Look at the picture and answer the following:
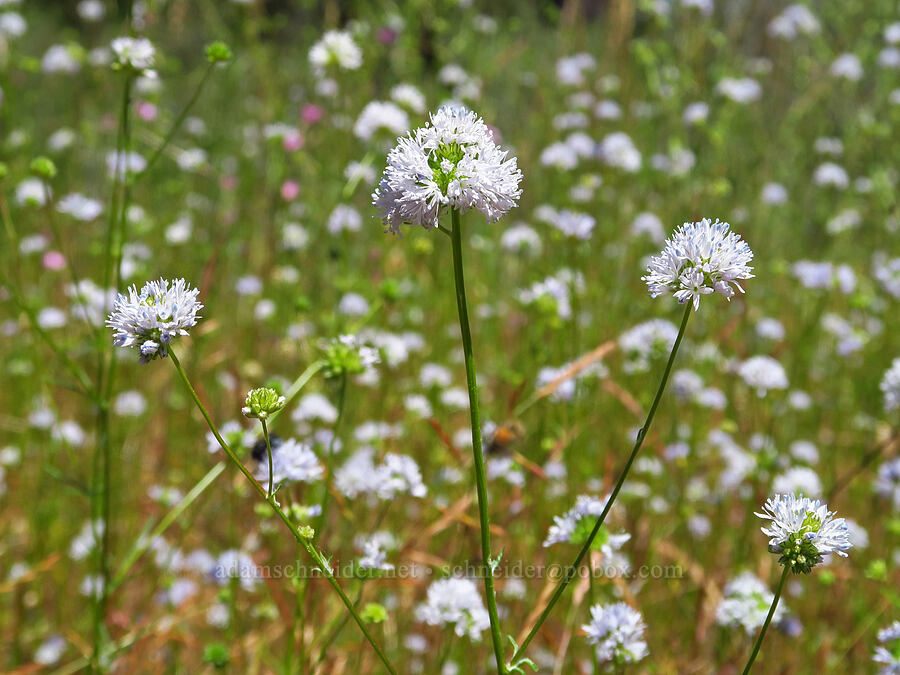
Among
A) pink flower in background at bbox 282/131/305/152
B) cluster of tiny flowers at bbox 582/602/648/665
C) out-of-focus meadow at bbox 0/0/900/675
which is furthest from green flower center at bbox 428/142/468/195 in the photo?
pink flower in background at bbox 282/131/305/152

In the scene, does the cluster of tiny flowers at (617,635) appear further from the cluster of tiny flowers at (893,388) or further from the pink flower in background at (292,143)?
the pink flower in background at (292,143)

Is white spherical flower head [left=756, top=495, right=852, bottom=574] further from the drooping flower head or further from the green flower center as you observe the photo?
the drooping flower head

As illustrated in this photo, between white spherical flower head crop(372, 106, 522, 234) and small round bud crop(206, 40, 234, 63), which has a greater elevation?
small round bud crop(206, 40, 234, 63)

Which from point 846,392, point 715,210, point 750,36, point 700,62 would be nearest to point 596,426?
point 846,392

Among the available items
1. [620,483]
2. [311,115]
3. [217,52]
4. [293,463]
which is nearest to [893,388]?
[620,483]

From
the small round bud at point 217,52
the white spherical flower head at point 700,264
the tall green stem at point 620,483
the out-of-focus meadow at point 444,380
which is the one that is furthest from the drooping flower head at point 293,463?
the small round bud at point 217,52

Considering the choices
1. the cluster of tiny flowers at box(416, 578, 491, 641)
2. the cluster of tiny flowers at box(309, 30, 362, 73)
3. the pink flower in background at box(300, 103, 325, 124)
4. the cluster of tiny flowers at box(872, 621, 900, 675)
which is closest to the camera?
the cluster of tiny flowers at box(872, 621, 900, 675)

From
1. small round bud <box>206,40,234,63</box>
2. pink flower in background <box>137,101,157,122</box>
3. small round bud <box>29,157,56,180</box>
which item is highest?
pink flower in background <box>137,101,157,122</box>
